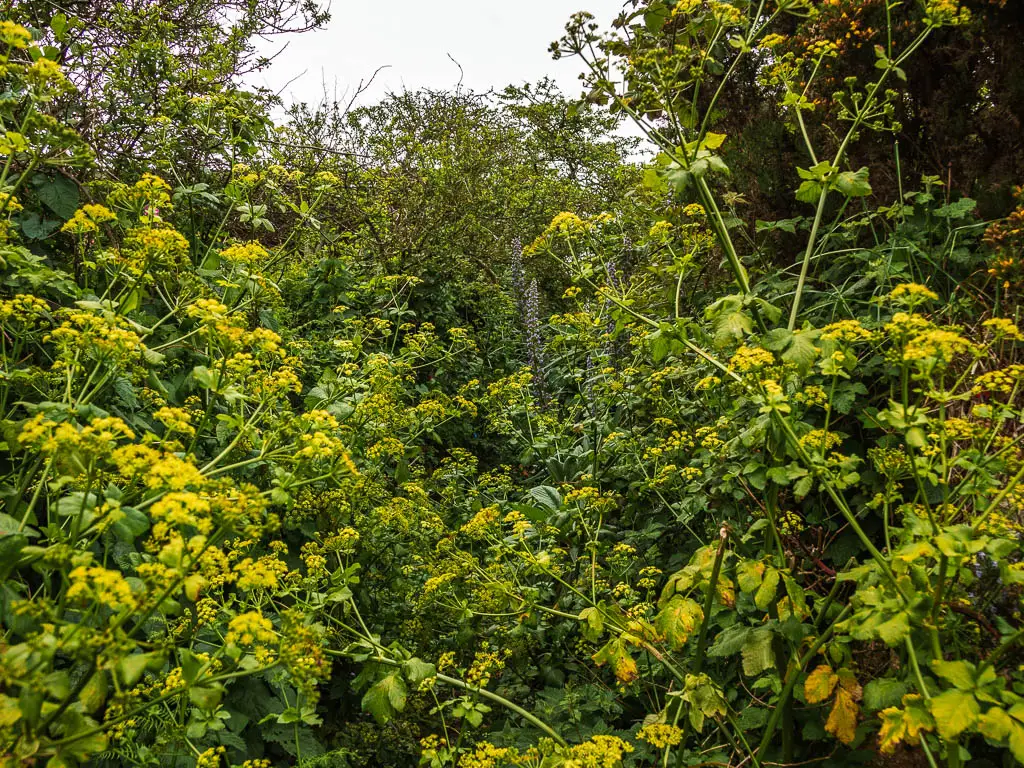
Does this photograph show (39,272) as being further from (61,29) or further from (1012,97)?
(1012,97)

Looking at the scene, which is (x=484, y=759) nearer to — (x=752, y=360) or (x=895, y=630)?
(x=895, y=630)

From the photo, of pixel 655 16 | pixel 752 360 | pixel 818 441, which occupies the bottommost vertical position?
pixel 818 441

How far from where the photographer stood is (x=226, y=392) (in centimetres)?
170

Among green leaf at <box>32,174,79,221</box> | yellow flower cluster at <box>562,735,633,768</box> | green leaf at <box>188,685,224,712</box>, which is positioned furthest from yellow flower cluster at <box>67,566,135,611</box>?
green leaf at <box>32,174,79,221</box>

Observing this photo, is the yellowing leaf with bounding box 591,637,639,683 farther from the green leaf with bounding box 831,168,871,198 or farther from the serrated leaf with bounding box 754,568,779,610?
the green leaf with bounding box 831,168,871,198

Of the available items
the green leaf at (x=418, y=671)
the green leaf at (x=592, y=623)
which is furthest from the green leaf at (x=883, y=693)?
the green leaf at (x=418, y=671)

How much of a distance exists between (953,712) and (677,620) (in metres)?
0.86

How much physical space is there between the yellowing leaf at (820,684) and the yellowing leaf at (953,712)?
617 mm

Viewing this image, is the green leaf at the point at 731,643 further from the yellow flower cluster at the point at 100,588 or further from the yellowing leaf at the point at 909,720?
the yellow flower cluster at the point at 100,588

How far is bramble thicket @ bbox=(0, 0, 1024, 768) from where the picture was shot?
156cm

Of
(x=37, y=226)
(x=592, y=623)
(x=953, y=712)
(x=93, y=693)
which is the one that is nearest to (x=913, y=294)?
(x=953, y=712)

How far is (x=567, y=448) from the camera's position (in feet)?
13.8

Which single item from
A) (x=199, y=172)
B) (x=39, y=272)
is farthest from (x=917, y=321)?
(x=199, y=172)

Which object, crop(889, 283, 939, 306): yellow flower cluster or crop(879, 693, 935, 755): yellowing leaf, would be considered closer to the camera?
crop(879, 693, 935, 755): yellowing leaf
